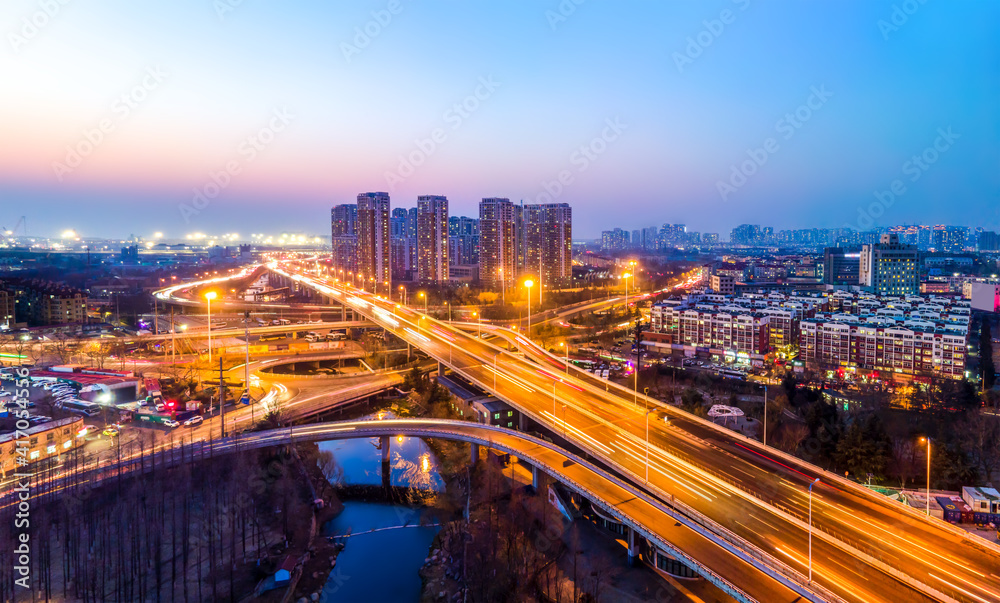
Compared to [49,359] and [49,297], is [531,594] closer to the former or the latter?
[49,359]

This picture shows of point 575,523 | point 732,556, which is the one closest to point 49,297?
point 575,523

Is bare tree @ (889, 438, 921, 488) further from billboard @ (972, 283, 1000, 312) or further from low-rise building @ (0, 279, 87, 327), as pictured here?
low-rise building @ (0, 279, 87, 327)

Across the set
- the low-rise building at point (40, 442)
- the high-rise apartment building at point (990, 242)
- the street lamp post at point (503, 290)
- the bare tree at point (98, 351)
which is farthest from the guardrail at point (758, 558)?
the high-rise apartment building at point (990, 242)

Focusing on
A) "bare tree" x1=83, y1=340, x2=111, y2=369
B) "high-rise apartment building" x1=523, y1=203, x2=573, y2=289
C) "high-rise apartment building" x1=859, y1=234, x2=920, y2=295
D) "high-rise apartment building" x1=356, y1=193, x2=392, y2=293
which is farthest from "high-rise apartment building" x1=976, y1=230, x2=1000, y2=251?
"bare tree" x1=83, y1=340, x2=111, y2=369

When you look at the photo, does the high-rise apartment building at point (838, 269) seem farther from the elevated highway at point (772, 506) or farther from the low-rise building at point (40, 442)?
the low-rise building at point (40, 442)

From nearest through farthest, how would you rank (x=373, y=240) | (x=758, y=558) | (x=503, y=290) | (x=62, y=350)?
(x=758, y=558) → (x=62, y=350) → (x=503, y=290) → (x=373, y=240)

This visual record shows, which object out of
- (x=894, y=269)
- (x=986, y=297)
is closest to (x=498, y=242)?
(x=894, y=269)

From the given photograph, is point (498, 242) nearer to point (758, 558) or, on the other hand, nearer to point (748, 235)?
point (758, 558)
